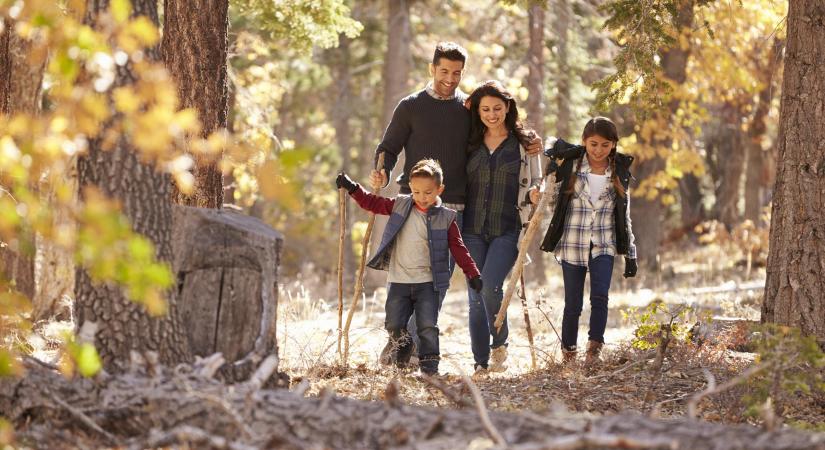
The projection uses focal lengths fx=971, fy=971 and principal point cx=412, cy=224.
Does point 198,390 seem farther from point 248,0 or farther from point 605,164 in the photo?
point 248,0

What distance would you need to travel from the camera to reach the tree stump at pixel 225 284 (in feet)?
14.8

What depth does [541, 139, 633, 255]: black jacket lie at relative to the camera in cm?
683

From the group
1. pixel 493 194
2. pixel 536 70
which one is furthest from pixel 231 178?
pixel 493 194

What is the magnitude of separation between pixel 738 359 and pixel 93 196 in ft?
16.2

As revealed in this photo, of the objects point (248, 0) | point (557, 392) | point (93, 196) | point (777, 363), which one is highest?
point (248, 0)

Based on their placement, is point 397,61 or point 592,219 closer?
point 592,219

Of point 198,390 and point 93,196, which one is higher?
point 93,196

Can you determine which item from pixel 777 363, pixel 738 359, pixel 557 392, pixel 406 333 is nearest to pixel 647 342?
pixel 738 359

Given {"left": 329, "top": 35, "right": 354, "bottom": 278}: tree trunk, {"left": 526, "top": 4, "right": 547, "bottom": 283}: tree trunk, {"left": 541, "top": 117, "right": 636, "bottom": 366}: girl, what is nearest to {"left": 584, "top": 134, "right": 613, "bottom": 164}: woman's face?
{"left": 541, "top": 117, "right": 636, "bottom": 366}: girl

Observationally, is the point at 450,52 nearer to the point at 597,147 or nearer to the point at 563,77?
the point at 597,147

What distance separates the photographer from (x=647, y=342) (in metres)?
6.76

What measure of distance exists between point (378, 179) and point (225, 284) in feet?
8.19

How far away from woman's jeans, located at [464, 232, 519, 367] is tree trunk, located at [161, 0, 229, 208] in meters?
1.88

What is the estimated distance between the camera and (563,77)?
15695mm
